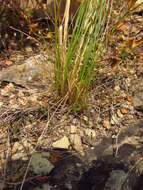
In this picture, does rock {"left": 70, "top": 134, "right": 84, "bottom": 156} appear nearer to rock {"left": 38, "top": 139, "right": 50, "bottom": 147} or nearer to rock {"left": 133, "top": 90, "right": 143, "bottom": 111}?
rock {"left": 38, "top": 139, "right": 50, "bottom": 147}

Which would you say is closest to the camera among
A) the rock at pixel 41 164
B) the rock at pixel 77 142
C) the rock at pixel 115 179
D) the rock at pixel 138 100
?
the rock at pixel 115 179

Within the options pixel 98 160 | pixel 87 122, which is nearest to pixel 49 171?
pixel 98 160

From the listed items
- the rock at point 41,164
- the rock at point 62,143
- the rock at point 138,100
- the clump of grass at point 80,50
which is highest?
the clump of grass at point 80,50

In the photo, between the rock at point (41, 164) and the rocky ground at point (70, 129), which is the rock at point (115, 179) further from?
the rock at point (41, 164)

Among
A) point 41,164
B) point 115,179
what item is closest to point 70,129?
point 41,164

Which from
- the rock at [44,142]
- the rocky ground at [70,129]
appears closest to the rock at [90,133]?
the rocky ground at [70,129]

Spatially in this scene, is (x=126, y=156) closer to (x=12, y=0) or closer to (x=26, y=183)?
(x=26, y=183)

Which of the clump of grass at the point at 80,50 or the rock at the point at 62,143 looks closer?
the clump of grass at the point at 80,50

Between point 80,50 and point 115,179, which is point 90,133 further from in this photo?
point 80,50
